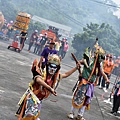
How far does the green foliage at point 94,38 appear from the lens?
3272 cm

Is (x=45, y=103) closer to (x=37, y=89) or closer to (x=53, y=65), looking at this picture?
(x=37, y=89)

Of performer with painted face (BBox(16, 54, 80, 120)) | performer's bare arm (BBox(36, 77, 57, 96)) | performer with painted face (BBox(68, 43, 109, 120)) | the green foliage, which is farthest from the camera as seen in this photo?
the green foliage

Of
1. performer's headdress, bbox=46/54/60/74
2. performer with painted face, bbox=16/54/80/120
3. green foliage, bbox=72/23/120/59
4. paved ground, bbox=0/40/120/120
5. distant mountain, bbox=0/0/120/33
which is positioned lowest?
paved ground, bbox=0/40/120/120

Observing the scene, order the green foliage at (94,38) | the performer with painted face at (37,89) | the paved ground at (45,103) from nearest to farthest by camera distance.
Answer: the performer with painted face at (37,89) → the paved ground at (45,103) → the green foliage at (94,38)

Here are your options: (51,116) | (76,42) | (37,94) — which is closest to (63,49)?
(76,42)

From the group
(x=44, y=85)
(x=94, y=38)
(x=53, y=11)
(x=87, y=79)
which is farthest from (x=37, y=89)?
(x=53, y=11)

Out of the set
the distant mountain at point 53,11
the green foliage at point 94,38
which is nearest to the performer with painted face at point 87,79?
the green foliage at point 94,38

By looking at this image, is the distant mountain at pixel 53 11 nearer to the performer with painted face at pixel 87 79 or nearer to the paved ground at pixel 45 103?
the paved ground at pixel 45 103

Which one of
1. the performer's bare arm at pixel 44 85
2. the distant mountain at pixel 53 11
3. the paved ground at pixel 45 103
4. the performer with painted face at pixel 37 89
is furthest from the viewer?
the distant mountain at pixel 53 11

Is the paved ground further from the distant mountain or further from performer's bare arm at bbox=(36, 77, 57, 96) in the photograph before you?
the distant mountain

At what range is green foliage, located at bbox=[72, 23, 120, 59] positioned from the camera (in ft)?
107

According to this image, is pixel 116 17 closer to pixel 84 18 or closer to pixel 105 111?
pixel 84 18

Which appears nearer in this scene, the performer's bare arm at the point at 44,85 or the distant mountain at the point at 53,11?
the performer's bare arm at the point at 44,85

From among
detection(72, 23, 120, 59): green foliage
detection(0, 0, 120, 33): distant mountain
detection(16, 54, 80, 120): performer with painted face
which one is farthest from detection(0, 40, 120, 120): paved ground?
detection(0, 0, 120, 33): distant mountain
